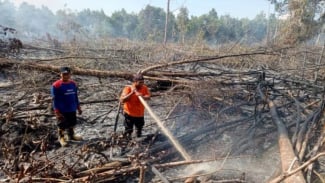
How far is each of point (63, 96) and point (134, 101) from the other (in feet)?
3.53

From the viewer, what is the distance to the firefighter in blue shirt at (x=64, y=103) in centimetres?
452

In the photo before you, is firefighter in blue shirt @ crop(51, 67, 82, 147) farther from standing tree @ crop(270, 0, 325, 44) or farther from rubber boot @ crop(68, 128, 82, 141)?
standing tree @ crop(270, 0, 325, 44)

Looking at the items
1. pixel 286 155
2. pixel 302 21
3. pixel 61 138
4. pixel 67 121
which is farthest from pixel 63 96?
pixel 302 21

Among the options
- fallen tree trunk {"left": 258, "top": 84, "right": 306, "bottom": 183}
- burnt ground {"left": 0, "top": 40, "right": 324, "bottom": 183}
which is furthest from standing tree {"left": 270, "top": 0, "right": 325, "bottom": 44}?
fallen tree trunk {"left": 258, "top": 84, "right": 306, "bottom": 183}

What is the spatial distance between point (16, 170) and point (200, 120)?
3.45 m

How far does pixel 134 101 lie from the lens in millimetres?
4695

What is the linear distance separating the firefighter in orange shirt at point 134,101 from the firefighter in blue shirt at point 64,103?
80 cm

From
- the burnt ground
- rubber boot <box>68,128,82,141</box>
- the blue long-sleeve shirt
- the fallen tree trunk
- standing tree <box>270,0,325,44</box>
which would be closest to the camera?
the fallen tree trunk

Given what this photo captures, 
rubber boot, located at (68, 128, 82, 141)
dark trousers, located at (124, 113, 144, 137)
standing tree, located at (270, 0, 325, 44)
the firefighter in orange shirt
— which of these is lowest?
rubber boot, located at (68, 128, 82, 141)

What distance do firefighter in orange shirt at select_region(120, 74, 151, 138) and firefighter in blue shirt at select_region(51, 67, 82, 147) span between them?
80 centimetres

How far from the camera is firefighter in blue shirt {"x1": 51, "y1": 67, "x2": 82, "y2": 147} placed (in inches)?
178

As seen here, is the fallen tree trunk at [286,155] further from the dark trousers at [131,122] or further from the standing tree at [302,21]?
the standing tree at [302,21]

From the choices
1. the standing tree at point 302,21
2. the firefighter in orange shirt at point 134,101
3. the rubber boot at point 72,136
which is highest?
the standing tree at point 302,21

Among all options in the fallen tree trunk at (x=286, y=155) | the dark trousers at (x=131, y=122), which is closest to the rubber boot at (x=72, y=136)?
the dark trousers at (x=131, y=122)
